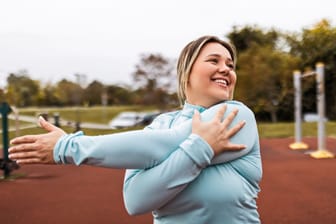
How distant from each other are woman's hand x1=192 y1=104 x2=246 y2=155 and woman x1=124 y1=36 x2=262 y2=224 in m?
0.03

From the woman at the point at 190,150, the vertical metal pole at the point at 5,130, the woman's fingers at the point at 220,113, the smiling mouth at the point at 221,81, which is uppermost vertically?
the smiling mouth at the point at 221,81

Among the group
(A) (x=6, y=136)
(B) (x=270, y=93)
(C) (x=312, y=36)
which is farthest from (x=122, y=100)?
(A) (x=6, y=136)

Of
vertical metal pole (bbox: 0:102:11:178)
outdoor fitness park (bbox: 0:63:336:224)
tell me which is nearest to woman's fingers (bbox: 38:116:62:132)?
outdoor fitness park (bbox: 0:63:336:224)

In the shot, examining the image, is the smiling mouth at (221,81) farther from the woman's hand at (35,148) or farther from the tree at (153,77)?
the tree at (153,77)

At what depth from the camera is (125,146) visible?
2.14ft

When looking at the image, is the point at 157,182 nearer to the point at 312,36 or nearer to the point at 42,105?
the point at 312,36

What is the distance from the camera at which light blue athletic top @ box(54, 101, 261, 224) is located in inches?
25.6

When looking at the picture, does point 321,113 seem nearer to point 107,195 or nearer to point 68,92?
point 107,195

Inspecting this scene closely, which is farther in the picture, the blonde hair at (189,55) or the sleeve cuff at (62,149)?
the blonde hair at (189,55)

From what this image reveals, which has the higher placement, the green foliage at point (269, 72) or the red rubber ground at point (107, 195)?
the green foliage at point (269, 72)

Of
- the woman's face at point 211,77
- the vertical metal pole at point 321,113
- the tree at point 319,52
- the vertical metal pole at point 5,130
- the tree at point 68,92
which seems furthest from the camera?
the tree at point 68,92

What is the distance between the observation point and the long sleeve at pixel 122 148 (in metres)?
0.64

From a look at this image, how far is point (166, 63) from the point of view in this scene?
1894 cm

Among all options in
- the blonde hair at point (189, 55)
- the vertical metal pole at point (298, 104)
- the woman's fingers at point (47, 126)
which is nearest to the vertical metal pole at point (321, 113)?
the vertical metal pole at point (298, 104)
